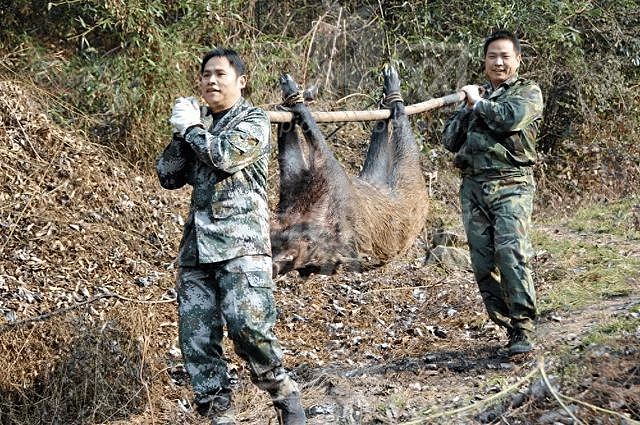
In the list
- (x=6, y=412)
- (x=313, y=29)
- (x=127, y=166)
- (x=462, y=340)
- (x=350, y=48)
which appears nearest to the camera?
(x=6, y=412)

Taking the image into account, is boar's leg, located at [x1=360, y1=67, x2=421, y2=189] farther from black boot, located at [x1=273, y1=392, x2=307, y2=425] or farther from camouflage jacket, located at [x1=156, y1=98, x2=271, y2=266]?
black boot, located at [x1=273, y1=392, x2=307, y2=425]

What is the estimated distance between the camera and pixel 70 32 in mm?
8586

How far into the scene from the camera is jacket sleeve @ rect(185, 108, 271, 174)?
163 inches

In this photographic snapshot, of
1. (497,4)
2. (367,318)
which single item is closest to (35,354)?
(367,318)

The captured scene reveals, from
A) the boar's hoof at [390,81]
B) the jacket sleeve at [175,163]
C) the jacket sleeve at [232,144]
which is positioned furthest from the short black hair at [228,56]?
the boar's hoof at [390,81]

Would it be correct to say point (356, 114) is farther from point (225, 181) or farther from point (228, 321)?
point (228, 321)

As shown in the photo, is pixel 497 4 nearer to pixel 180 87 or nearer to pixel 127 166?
pixel 180 87

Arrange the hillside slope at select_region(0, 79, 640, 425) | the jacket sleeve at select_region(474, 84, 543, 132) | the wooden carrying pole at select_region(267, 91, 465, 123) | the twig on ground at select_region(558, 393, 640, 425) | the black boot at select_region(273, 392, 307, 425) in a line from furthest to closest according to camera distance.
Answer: the jacket sleeve at select_region(474, 84, 543, 132)
the wooden carrying pole at select_region(267, 91, 465, 123)
the hillside slope at select_region(0, 79, 640, 425)
the black boot at select_region(273, 392, 307, 425)
the twig on ground at select_region(558, 393, 640, 425)

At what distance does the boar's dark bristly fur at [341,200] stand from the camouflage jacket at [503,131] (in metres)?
0.81

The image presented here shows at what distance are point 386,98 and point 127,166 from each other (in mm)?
2841

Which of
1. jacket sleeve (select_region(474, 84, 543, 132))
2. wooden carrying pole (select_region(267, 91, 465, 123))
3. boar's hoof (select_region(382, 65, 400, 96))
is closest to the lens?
wooden carrying pole (select_region(267, 91, 465, 123))

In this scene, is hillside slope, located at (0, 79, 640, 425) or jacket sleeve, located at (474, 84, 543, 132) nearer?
hillside slope, located at (0, 79, 640, 425)

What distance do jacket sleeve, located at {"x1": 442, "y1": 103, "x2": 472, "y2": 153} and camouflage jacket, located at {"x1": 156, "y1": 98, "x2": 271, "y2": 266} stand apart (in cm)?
166

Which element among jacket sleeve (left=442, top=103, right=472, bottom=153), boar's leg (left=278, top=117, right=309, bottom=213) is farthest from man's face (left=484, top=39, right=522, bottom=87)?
boar's leg (left=278, top=117, right=309, bottom=213)
